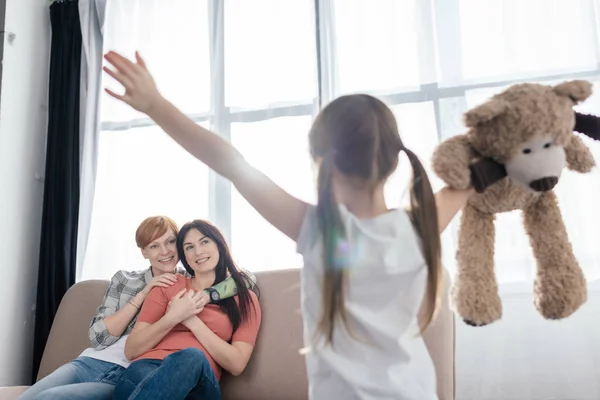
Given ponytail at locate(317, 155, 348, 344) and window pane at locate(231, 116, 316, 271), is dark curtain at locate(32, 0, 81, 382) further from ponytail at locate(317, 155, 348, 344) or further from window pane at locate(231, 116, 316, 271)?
ponytail at locate(317, 155, 348, 344)

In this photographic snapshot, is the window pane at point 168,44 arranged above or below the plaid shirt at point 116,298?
above

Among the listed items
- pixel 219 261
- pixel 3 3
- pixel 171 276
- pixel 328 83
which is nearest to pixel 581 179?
pixel 328 83

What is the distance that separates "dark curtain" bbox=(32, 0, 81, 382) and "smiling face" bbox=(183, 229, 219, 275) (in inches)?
44.3

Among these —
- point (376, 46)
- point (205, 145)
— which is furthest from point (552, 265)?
point (376, 46)

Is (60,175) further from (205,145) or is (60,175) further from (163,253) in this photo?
(205,145)

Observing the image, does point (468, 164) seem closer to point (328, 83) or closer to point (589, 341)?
point (589, 341)

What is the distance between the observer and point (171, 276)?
212 centimetres

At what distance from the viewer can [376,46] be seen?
2.59 metres

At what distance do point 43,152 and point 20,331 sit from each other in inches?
37.9

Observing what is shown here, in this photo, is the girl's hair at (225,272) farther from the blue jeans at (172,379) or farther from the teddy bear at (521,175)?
the teddy bear at (521,175)

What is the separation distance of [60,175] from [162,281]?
4.22ft

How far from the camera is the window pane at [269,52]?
108 inches

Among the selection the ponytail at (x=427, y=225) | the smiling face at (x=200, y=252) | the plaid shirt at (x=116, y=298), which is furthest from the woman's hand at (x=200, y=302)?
the ponytail at (x=427, y=225)

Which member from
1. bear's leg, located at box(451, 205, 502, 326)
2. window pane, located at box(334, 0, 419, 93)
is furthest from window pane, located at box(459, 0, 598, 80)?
bear's leg, located at box(451, 205, 502, 326)
